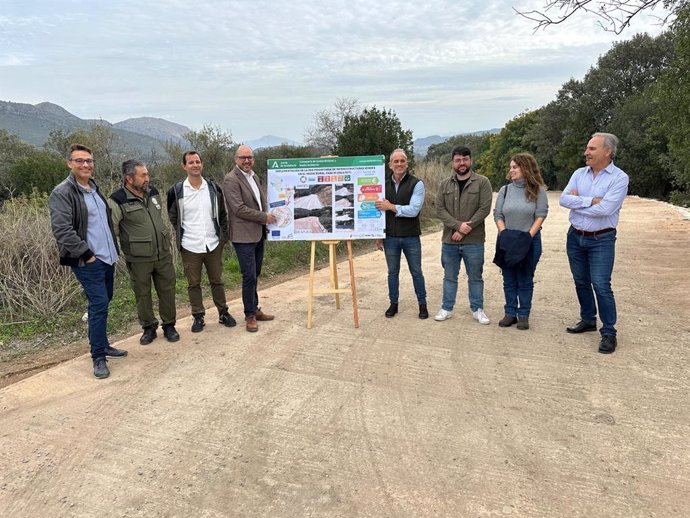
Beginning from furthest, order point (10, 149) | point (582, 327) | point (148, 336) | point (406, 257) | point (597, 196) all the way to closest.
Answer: point (10, 149) < point (406, 257) < point (148, 336) < point (582, 327) < point (597, 196)

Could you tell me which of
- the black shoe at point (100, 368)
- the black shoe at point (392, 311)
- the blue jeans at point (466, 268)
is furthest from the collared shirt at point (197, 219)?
the blue jeans at point (466, 268)

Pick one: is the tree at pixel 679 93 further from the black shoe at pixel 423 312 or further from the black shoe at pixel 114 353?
the black shoe at pixel 114 353

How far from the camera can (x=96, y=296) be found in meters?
4.04

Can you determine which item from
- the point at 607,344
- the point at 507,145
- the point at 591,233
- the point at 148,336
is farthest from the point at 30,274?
the point at 507,145

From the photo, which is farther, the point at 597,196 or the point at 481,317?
the point at 481,317

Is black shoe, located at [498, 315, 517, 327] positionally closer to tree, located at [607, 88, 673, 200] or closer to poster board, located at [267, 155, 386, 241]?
poster board, located at [267, 155, 386, 241]

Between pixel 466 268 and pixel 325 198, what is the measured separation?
1714 mm

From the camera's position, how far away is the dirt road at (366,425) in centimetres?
249

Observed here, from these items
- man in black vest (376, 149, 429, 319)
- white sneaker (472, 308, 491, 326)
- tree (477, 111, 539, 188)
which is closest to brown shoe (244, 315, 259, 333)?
man in black vest (376, 149, 429, 319)

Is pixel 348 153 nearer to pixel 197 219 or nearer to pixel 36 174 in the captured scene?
pixel 197 219

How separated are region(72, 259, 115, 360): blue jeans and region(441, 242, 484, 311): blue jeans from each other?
3.34m

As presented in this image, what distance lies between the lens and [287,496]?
2.52 meters

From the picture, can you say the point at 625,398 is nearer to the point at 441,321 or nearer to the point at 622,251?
the point at 441,321

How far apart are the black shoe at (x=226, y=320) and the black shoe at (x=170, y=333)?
541 millimetres
